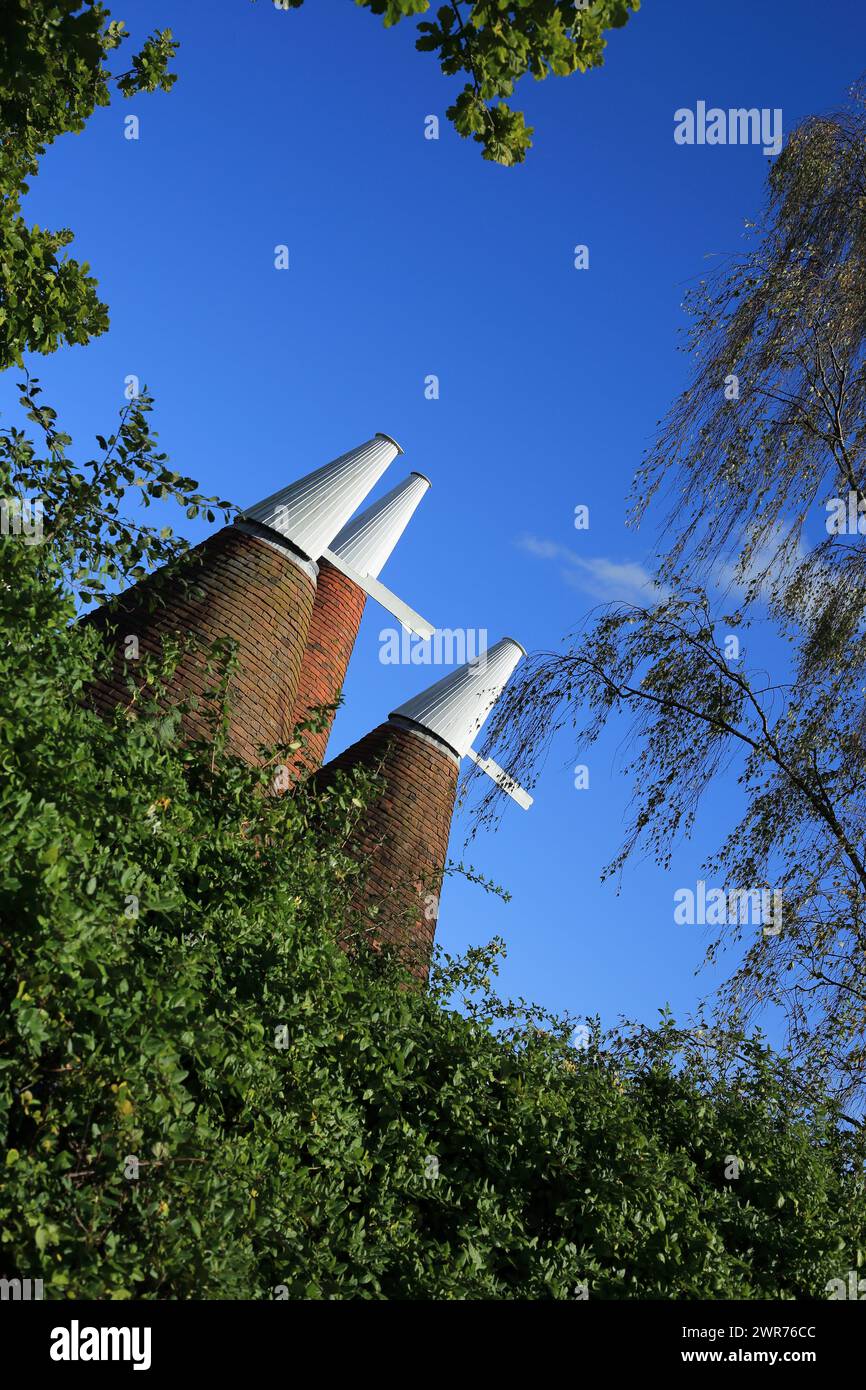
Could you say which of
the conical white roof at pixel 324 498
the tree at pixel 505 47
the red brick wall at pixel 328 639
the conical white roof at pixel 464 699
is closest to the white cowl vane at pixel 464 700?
the conical white roof at pixel 464 699

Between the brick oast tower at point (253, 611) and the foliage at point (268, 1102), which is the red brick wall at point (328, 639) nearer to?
the brick oast tower at point (253, 611)

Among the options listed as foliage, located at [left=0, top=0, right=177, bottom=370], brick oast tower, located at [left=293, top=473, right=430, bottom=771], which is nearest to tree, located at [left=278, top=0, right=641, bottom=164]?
foliage, located at [left=0, top=0, right=177, bottom=370]

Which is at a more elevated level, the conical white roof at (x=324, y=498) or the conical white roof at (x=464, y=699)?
the conical white roof at (x=324, y=498)

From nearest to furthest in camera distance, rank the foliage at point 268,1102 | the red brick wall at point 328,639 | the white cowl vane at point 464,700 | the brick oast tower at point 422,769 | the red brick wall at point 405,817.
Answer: the foliage at point 268,1102
the red brick wall at point 405,817
the brick oast tower at point 422,769
the red brick wall at point 328,639
the white cowl vane at point 464,700

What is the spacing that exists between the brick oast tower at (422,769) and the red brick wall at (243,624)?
1.17 meters

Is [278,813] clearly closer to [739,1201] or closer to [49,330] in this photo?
[739,1201]

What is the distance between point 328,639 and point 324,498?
1583 millimetres

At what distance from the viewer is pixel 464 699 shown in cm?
1320

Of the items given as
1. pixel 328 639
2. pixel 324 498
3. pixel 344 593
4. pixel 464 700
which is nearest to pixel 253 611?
pixel 324 498

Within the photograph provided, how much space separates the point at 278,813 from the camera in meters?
6.04

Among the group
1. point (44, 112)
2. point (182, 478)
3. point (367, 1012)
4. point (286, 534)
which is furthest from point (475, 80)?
point (286, 534)

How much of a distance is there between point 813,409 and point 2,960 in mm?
8182

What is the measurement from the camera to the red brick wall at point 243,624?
966 centimetres
